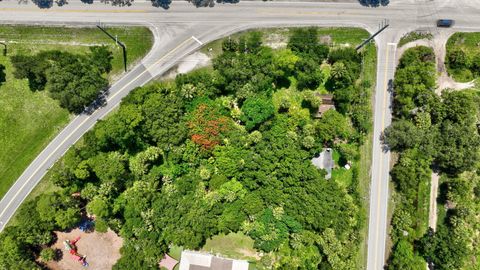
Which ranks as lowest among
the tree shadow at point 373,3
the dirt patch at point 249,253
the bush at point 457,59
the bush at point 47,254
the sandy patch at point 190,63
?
the bush at point 47,254

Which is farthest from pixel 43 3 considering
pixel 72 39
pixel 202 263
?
pixel 202 263

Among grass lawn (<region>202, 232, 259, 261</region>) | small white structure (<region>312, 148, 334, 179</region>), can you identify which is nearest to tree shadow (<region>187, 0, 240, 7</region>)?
small white structure (<region>312, 148, 334, 179</region>)

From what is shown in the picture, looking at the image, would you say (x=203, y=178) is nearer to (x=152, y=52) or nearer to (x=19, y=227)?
(x=152, y=52)

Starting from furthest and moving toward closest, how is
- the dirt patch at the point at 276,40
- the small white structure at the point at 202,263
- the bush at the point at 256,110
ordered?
the dirt patch at the point at 276,40, the small white structure at the point at 202,263, the bush at the point at 256,110

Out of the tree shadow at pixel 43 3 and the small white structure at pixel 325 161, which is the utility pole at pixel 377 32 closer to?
the small white structure at pixel 325 161

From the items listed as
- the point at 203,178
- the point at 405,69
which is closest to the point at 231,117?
the point at 203,178

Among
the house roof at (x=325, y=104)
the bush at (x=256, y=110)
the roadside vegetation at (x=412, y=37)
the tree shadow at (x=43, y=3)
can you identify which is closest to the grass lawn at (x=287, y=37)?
the roadside vegetation at (x=412, y=37)
